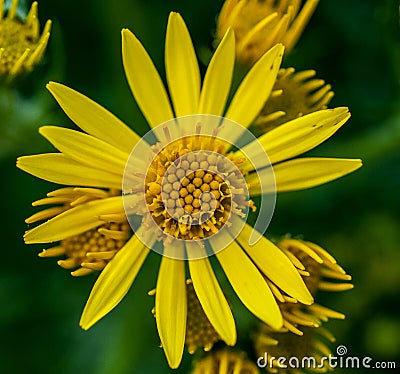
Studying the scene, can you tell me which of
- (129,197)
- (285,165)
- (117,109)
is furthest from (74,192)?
(117,109)

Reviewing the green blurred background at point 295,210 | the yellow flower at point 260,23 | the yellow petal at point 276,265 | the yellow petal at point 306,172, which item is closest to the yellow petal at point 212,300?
the yellow petal at point 276,265

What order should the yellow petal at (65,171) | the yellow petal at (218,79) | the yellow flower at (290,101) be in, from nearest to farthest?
the yellow petal at (65,171) → the yellow petal at (218,79) → the yellow flower at (290,101)

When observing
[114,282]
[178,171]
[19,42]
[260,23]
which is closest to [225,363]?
[114,282]

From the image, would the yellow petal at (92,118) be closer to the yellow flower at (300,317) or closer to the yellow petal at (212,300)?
the yellow petal at (212,300)

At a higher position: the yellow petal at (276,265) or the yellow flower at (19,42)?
the yellow flower at (19,42)

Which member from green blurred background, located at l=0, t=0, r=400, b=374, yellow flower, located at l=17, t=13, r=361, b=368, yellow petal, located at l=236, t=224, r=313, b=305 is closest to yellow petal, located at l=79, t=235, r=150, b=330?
yellow flower, located at l=17, t=13, r=361, b=368

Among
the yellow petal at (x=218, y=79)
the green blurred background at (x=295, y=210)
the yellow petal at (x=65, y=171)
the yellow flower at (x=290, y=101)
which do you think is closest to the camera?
the yellow petal at (x=65, y=171)

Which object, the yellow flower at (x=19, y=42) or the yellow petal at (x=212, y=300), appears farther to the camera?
the yellow flower at (x=19, y=42)

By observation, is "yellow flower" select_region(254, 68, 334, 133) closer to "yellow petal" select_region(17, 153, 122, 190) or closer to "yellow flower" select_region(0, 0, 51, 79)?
"yellow petal" select_region(17, 153, 122, 190)
